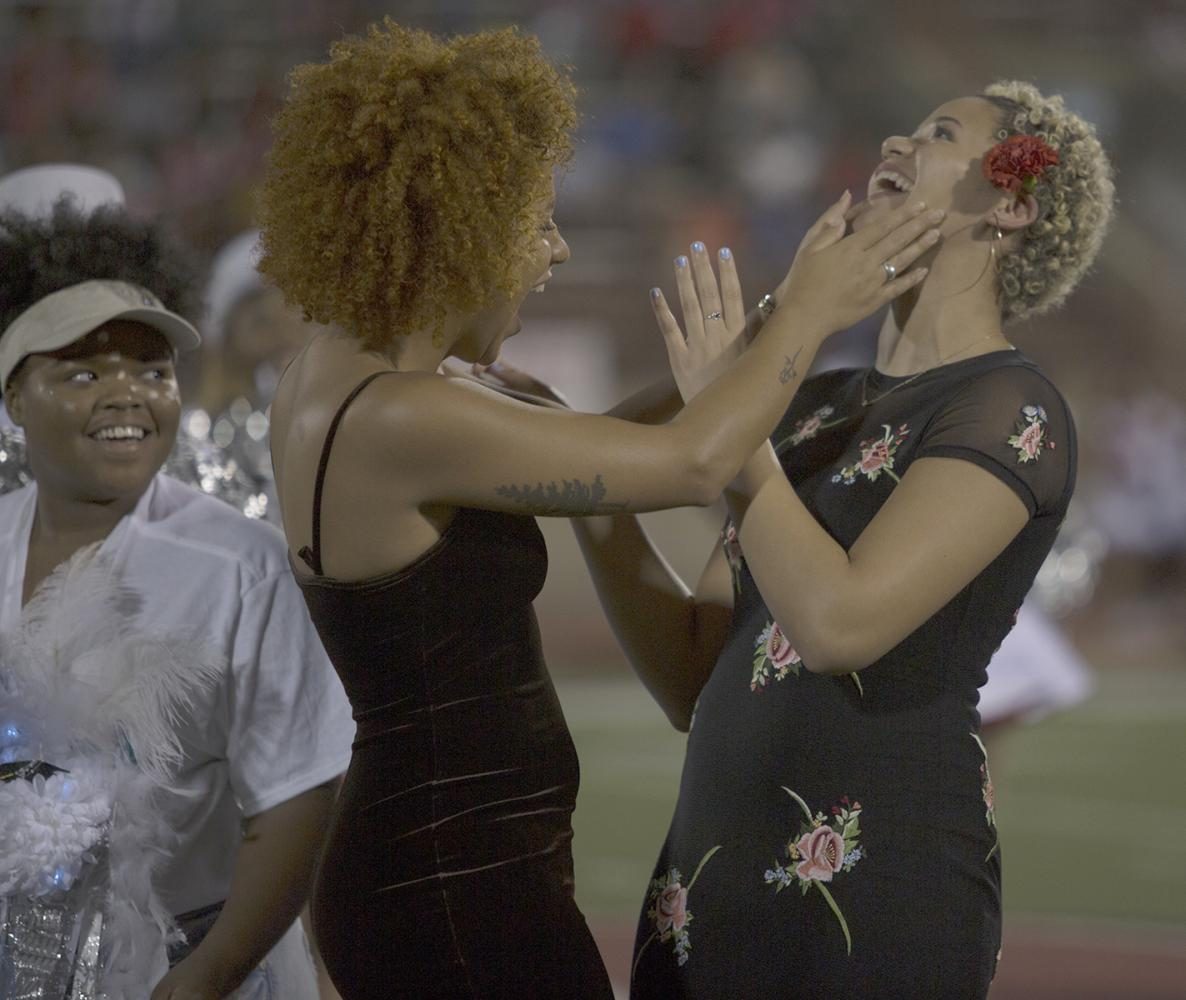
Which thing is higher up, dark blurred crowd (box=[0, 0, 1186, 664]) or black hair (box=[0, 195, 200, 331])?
black hair (box=[0, 195, 200, 331])

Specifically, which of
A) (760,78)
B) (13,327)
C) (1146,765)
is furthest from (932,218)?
(760,78)

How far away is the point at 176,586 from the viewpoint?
232 centimetres

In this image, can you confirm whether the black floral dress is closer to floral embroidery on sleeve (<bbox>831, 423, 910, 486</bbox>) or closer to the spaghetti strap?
floral embroidery on sleeve (<bbox>831, 423, 910, 486</bbox>)

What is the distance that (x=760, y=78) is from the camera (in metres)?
14.5

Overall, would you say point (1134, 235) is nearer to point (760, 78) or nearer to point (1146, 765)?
point (760, 78)

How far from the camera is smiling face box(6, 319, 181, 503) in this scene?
2.37 m

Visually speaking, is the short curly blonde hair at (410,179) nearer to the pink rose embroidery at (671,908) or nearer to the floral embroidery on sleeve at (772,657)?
the floral embroidery on sleeve at (772,657)

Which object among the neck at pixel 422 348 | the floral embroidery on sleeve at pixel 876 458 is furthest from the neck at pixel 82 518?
the floral embroidery on sleeve at pixel 876 458

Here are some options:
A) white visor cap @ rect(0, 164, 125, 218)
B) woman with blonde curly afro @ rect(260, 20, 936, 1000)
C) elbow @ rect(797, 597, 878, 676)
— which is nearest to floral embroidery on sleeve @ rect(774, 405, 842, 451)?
woman with blonde curly afro @ rect(260, 20, 936, 1000)

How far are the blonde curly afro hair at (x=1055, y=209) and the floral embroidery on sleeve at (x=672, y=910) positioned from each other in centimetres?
92

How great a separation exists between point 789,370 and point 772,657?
0.43 m

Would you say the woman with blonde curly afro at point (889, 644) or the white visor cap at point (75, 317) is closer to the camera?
the woman with blonde curly afro at point (889, 644)

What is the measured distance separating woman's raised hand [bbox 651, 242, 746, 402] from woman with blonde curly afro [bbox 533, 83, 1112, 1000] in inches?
0.9

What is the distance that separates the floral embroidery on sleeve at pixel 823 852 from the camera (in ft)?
6.89
